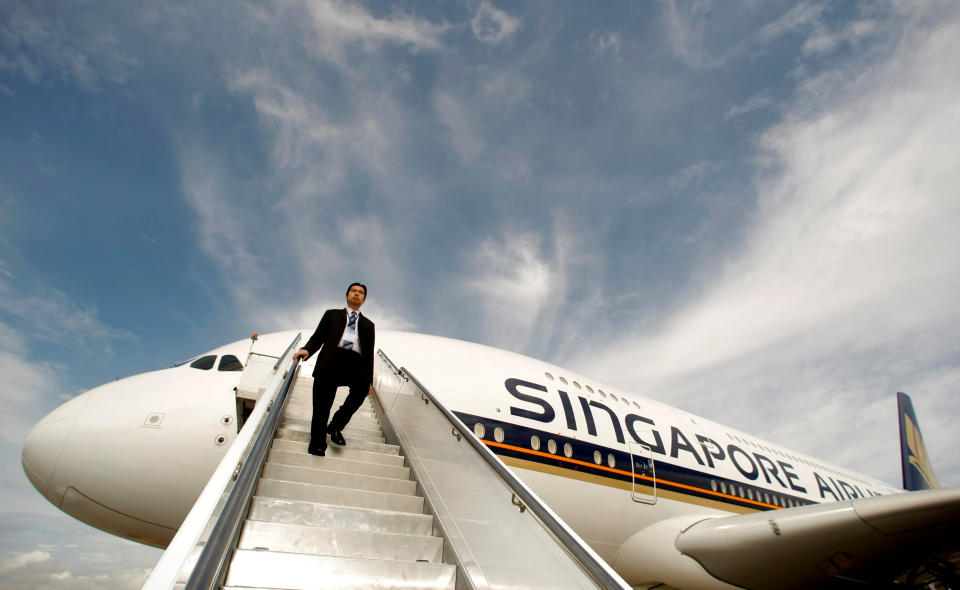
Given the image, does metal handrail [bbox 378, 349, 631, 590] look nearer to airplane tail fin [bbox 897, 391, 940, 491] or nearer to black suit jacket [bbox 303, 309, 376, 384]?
black suit jacket [bbox 303, 309, 376, 384]

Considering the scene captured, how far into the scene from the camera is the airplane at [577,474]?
4691 millimetres

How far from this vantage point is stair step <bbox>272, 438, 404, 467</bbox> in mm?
3885

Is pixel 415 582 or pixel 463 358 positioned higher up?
pixel 463 358

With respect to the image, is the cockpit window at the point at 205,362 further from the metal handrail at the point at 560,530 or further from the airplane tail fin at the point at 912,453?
the airplane tail fin at the point at 912,453

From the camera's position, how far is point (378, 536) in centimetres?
276

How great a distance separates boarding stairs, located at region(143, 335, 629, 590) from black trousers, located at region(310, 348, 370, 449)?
20 centimetres

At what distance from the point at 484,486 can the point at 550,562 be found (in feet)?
2.62

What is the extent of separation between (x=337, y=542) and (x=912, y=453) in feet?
94.6

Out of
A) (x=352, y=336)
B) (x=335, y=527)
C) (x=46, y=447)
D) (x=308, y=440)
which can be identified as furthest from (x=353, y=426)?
(x=46, y=447)

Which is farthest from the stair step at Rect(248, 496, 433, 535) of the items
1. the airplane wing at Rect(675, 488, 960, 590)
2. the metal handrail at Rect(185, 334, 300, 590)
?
the airplane wing at Rect(675, 488, 960, 590)

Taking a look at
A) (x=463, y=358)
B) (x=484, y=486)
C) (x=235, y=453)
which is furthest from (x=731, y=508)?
(x=235, y=453)

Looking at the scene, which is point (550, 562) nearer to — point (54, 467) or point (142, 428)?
point (142, 428)

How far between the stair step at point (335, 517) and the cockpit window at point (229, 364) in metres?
3.46

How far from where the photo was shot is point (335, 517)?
2.94 meters
